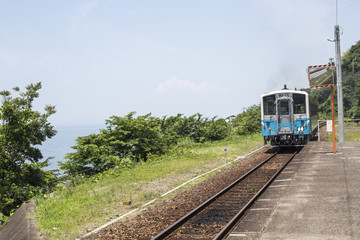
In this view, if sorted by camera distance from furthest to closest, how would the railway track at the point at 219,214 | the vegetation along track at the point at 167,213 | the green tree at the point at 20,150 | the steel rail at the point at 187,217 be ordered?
the green tree at the point at 20,150, the vegetation along track at the point at 167,213, the railway track at the point at 219,214, the steel rail at the point at 187,217

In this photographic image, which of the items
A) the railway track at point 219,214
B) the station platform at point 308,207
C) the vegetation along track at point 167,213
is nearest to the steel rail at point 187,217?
the railway track at point 219,214

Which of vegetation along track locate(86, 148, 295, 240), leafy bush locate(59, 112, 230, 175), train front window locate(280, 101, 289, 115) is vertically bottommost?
vegetation along track locate(86, 148, 295, 240)

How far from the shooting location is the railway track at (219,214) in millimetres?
7313

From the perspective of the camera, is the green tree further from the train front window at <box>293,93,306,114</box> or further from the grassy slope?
the train front window at <box>293,93,306,114</box>

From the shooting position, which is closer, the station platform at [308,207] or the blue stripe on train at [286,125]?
the station platform at [308,207]

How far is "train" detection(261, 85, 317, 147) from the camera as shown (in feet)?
65.8

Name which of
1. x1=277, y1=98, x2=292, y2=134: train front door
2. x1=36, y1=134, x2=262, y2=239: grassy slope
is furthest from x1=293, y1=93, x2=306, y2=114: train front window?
x1=36, y1=134, x2=262, y2=239: grassy slope

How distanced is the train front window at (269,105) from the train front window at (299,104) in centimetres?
123

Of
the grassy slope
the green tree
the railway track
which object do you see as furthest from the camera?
the green tree

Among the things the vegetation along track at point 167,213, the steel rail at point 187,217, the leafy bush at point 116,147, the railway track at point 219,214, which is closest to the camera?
the steel rail at point 187,217

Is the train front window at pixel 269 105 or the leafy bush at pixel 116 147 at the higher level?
the train front window at pixel 269 105

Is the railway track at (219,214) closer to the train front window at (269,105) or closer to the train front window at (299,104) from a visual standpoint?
the train front window at (269,105)

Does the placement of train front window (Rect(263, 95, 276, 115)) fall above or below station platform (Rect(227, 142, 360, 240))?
above

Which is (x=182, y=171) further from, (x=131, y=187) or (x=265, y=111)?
(x=265, y=111)
